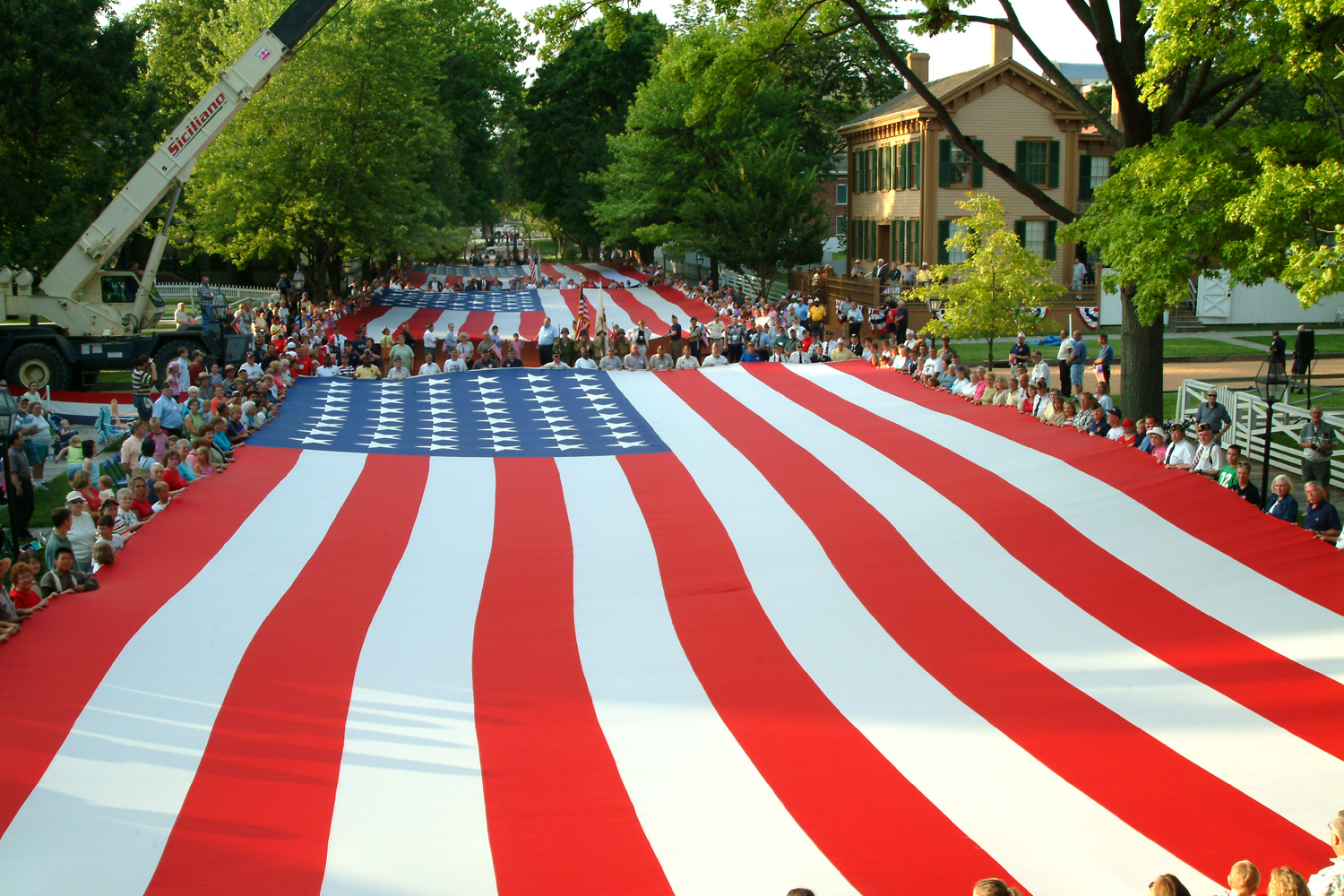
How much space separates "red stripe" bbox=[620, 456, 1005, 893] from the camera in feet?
18.1

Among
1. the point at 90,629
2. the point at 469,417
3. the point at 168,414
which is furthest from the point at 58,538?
the point at 469,417

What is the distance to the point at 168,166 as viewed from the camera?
66.3 feet

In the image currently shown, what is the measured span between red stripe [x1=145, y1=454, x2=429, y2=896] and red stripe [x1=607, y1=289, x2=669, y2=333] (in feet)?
61.1

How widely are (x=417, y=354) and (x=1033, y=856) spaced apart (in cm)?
2074

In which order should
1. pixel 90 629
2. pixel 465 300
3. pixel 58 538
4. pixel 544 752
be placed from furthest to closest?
pixel 465 300 < pixel 58 538 < pixel 90 629 < pixel 544 752

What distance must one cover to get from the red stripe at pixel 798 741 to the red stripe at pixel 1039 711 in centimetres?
88

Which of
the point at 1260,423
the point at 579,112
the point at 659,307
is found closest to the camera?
the point at 1260,423

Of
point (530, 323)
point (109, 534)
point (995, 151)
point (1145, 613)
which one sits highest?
point (995, 151)

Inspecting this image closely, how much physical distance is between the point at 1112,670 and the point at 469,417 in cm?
932

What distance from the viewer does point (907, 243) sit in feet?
124

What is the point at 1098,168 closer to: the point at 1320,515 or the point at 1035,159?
the point at 1035,159

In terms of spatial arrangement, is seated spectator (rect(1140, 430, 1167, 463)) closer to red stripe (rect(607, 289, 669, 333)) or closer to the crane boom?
the crane boom

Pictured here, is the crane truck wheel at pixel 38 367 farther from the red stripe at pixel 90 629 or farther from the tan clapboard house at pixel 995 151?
the tan clapboard house at pixel 995 151

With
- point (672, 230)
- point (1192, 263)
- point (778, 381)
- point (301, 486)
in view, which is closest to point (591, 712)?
point (301, 486)
